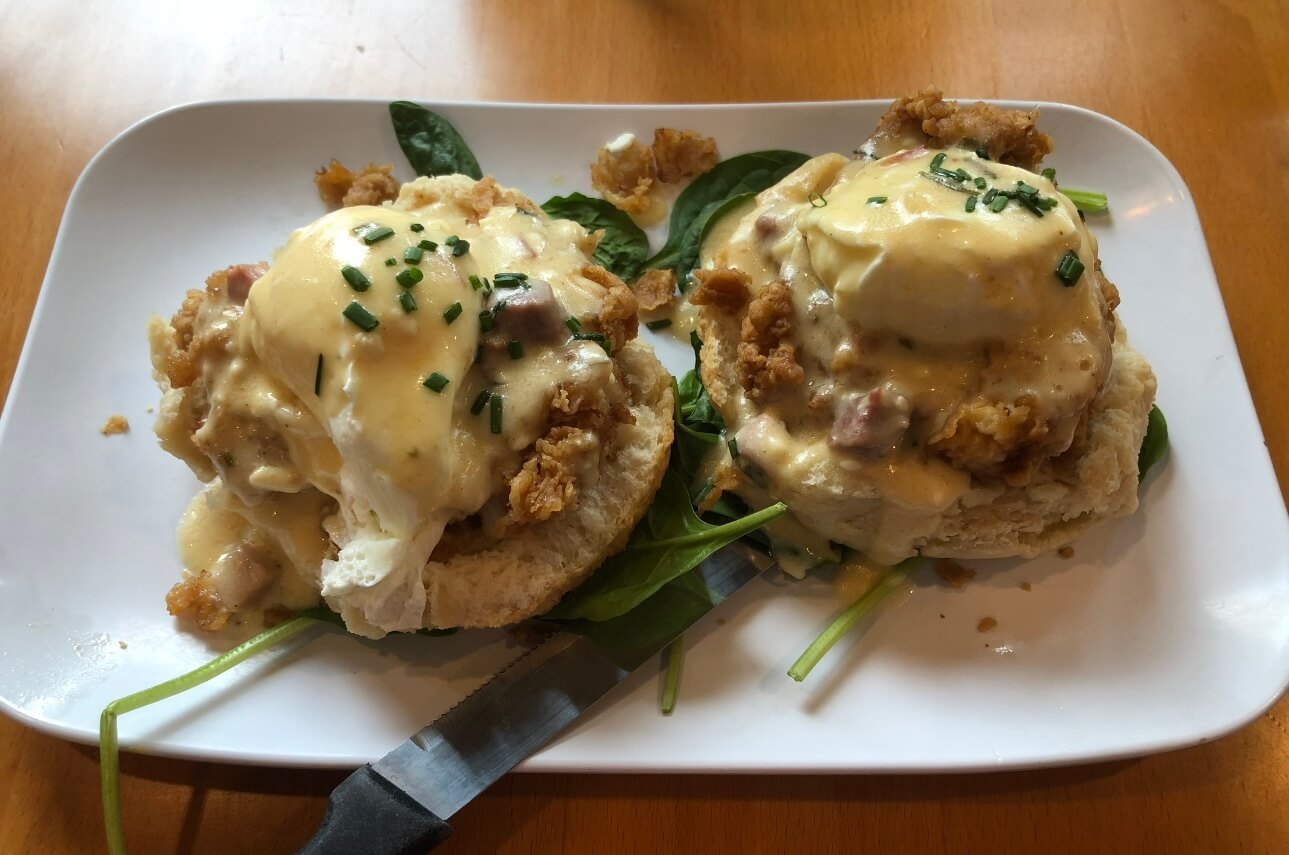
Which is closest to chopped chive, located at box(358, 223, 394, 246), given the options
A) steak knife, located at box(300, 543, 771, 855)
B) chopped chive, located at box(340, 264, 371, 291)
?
chopped chive, located at box(340, 264, 371, 291)

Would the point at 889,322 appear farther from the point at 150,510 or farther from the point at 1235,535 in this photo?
the point at 150,510

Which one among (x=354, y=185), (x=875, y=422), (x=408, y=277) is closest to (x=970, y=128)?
(x=875, y=422)

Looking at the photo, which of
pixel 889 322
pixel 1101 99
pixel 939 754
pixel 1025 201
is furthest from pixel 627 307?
pixel 1101 99

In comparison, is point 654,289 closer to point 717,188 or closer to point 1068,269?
point 717,188

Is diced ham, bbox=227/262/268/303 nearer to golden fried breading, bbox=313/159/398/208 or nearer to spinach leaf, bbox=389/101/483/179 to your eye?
golden fried breading, bbox=313/159/398/208

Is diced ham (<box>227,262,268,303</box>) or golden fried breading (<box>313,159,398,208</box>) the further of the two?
golden fried breading (<box>313,159,398,208</box>)
